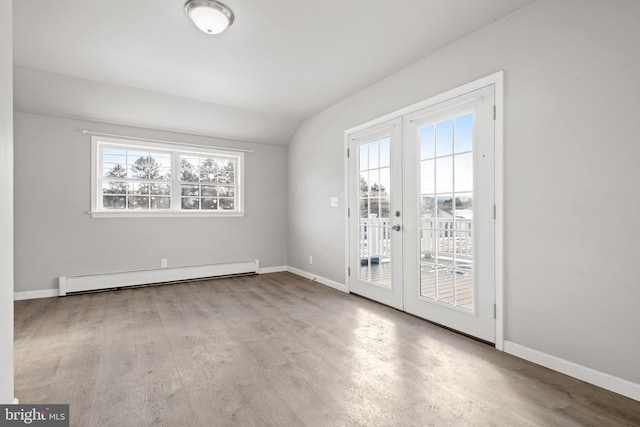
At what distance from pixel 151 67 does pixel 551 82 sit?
3.79 m

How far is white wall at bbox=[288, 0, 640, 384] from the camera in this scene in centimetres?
191

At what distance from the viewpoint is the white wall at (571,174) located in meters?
1.91

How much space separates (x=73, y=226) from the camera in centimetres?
428

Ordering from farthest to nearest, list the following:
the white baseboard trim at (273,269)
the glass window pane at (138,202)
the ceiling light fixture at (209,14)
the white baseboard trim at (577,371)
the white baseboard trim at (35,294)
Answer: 1. the white baseboard trim at (273,269)
2. the glass window pane at (138,202)
3. the white baseboard trim at (35,294)
4. the ceiling light fixture at (209,14)
5. the white baseboard trim at (577,371)

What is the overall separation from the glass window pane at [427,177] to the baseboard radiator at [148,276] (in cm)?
350

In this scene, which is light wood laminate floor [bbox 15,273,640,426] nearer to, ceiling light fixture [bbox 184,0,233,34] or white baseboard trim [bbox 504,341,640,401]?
white baseboard trim [bbox 504,341,640,401]

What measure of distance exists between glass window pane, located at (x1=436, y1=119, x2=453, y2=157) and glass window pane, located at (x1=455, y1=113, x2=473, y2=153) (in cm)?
7

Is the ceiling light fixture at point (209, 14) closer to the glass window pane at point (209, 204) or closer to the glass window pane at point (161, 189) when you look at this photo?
the glass window pane at point (161, 189)

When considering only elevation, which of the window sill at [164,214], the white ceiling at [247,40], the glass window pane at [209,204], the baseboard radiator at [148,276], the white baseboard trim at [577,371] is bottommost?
the white baseboard trim at [577,371]

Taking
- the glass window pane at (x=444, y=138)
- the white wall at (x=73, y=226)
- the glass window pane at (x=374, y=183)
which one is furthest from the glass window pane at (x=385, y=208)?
the white wall at (x=73, y=226)

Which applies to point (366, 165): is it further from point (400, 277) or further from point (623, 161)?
point (623, 161)

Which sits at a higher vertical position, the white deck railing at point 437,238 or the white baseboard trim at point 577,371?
the white deck railing at point 437,238

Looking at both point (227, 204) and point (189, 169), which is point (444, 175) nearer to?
point (227, 204)

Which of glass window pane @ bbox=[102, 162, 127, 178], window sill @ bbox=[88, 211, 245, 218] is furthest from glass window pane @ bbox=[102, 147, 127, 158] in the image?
window sill @ bbox=[88, 211, 245, 218]
